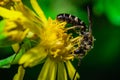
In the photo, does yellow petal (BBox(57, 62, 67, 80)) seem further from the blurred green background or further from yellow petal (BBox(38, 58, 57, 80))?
the blurred green background

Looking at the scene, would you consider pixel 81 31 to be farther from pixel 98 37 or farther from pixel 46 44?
pixel 98 37

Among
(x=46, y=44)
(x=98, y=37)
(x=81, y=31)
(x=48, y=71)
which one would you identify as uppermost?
(x=98, y=37)

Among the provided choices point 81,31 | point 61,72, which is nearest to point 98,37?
point 81,31

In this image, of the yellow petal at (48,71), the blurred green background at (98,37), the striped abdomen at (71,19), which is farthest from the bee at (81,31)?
the blurred green background at (98,37)

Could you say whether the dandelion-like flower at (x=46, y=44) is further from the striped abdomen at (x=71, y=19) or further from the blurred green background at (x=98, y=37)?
the blurred green background at (x=98, y=37)

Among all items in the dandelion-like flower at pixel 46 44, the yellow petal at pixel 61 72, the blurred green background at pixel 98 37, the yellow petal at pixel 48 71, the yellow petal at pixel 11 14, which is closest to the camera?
the yellow petal at pixel 11 14

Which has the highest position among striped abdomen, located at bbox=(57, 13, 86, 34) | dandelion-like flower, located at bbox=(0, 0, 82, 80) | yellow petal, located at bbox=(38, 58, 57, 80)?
striped abdomen, located at bbox=(57, 13, 86, 34)

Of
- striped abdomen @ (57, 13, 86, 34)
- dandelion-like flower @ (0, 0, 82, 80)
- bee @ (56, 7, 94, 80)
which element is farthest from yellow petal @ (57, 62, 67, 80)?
striped abdomen @ (57, 13, 86, 34)
